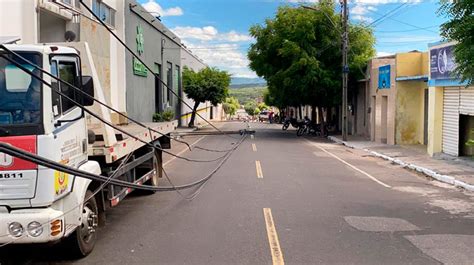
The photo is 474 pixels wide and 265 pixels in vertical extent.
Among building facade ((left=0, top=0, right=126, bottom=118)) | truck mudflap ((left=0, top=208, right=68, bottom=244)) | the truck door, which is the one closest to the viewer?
truck mudflap ((left=0, top=208, right=68, bottom=244))

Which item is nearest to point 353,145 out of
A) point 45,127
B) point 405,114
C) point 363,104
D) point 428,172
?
point 405,114

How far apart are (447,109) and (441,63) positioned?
1781mm

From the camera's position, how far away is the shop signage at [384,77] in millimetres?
27016

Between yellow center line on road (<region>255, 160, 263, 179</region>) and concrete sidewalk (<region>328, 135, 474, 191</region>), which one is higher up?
yellow center line on road (<region>255, 160, 263, 179</region>)

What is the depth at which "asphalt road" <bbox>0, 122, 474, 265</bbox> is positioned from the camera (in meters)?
6.66

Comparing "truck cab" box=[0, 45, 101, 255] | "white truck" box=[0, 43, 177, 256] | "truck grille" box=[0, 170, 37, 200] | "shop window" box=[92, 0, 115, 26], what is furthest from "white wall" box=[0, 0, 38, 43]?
"truck grille" box=[0, 170, 37, 200]

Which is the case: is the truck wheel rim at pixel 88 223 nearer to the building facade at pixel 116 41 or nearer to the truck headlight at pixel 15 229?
the truck headlight at pixel 15 229

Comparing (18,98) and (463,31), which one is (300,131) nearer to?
(463,31)

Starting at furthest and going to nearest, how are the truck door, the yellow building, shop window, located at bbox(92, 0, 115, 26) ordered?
the yellow building < shop window, located at bbox(92, 0, 115, 26) < the truck door

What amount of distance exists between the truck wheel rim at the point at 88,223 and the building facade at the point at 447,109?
48.6 feet

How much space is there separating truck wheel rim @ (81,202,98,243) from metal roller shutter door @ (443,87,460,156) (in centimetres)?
1568

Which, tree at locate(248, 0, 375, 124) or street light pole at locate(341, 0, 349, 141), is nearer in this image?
street light pole at locate(341, 0, 349, 141)

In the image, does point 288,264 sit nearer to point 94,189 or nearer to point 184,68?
point 94,189

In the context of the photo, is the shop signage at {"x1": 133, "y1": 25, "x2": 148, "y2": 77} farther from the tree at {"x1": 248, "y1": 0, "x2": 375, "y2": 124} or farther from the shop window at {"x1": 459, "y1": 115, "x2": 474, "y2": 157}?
the shop window at {"x1": 459, "y1": 115, "x2": 474, "y2": 157}
